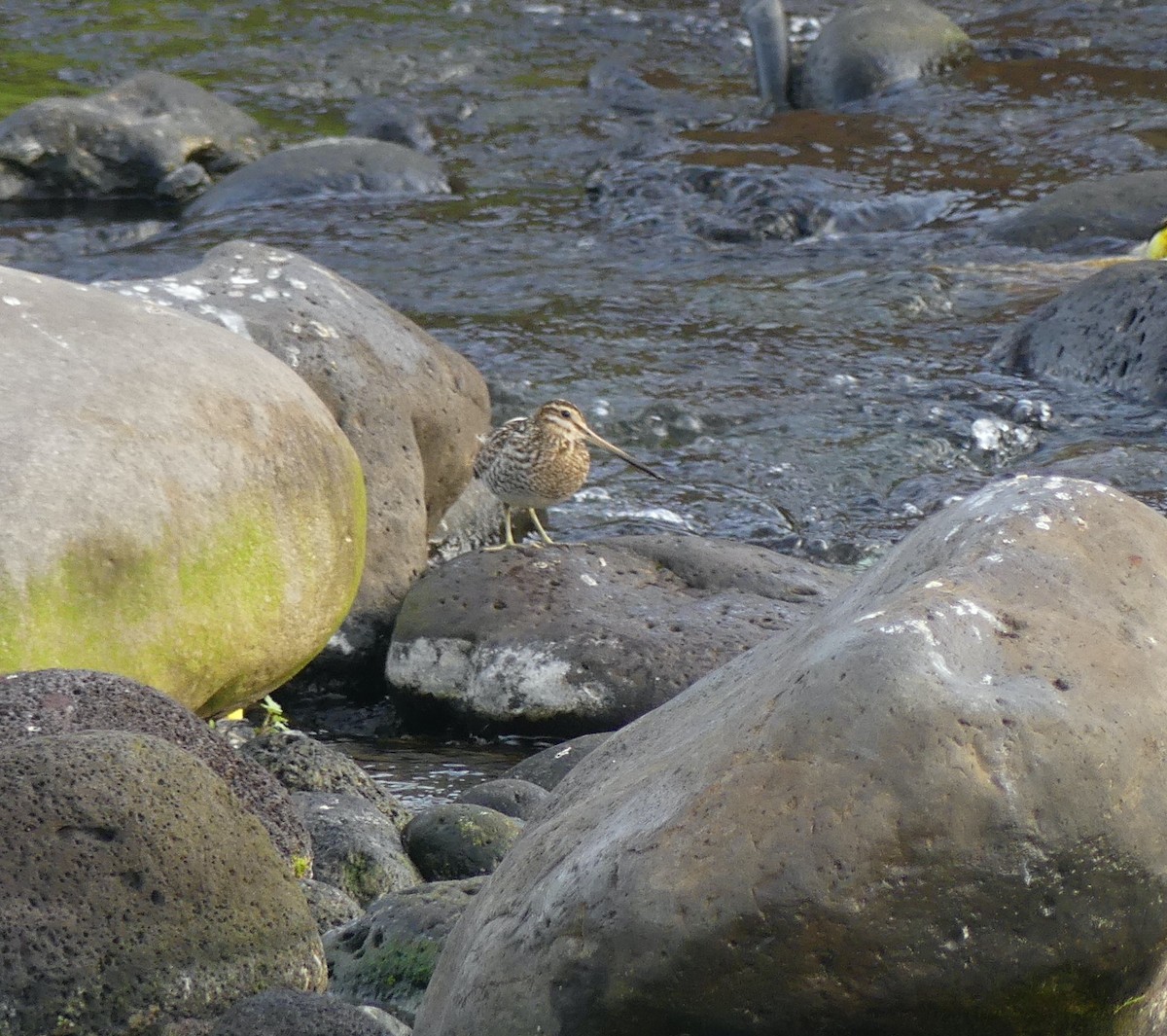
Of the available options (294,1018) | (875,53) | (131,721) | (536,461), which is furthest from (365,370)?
(875,53)

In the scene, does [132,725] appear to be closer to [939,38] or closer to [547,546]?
[547,546]

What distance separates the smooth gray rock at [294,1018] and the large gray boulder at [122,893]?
20 cm

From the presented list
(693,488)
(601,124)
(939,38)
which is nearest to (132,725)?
(693,488)

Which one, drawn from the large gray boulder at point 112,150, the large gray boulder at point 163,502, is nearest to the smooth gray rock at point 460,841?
the large gray boulder at point 163,502

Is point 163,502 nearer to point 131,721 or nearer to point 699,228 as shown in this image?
point 131,721

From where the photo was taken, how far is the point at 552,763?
231 inches

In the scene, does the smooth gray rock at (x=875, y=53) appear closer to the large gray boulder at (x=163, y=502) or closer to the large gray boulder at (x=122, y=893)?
the large gray boulder at (x=163, y=502)

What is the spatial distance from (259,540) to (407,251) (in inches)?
299

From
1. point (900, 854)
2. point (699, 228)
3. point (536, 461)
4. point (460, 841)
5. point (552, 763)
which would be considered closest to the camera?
point (900, 854)

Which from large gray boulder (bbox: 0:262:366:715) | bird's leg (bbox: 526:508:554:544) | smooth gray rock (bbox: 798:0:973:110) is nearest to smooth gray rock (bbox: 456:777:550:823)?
large gray boulder (bbox: 0:262:366:715)

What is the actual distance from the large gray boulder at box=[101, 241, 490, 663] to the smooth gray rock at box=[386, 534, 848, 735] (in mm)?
220

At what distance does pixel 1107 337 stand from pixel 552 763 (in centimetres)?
579

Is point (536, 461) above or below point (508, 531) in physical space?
above

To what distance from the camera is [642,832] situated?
9.86 ft
